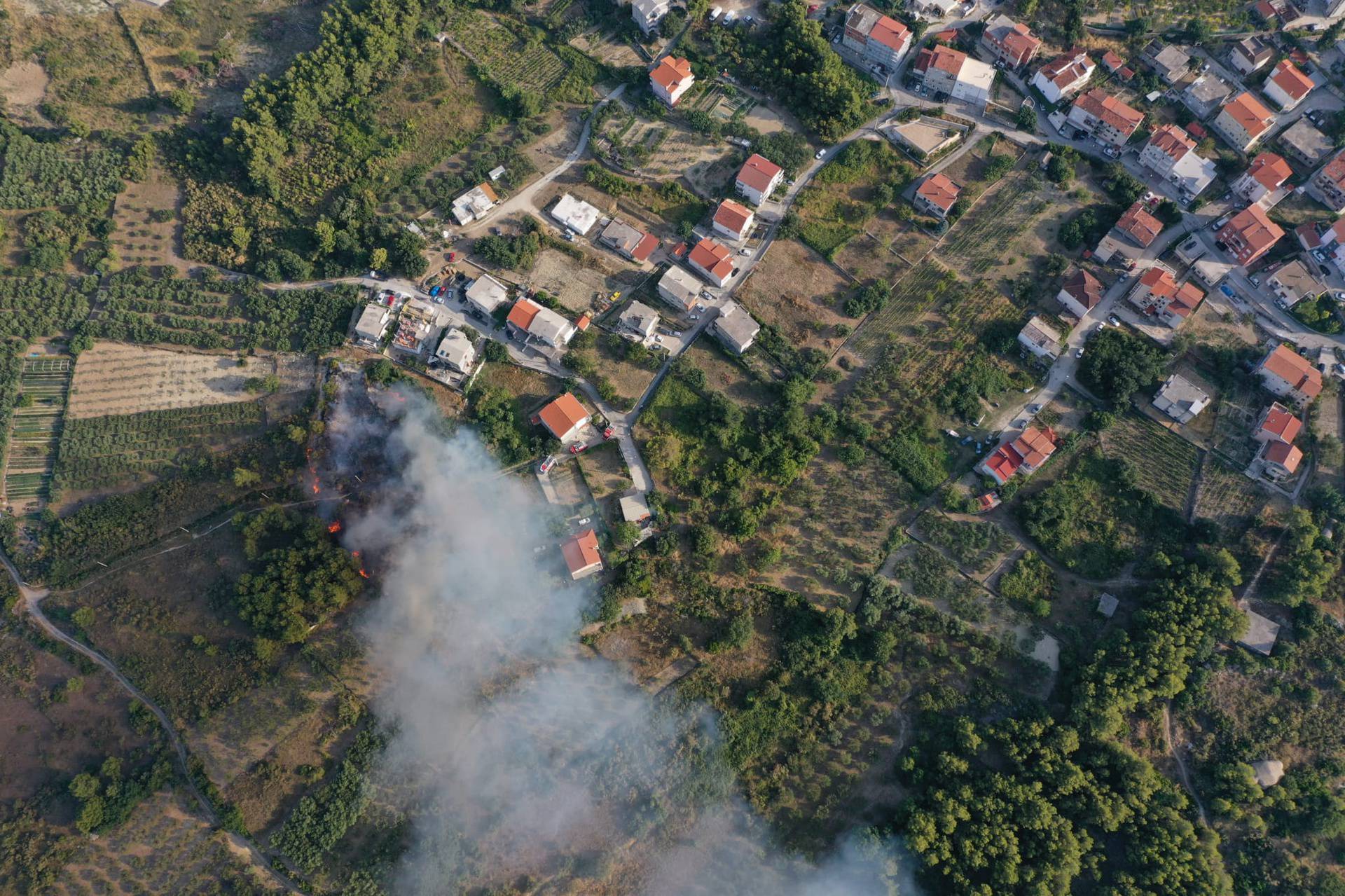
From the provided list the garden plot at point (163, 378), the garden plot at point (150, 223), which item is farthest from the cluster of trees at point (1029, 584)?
the garden plot at point (150, 223)

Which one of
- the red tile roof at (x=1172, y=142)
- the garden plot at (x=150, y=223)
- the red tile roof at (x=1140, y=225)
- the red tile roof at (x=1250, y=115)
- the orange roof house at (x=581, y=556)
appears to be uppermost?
the red tile roof at (x=1250, y=115)

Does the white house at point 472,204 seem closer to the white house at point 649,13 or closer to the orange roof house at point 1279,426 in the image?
the white house at point 649,13

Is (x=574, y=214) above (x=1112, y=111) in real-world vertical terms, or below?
below

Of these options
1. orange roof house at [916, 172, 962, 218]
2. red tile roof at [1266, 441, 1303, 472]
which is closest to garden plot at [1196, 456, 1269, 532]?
red tile roof at [1266, 441, 1303, 472]

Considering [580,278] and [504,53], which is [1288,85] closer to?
[580,278]

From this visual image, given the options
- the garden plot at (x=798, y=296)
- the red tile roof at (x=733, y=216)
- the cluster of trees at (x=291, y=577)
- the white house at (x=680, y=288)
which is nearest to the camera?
the cluster of trees at (x=291, y=577)

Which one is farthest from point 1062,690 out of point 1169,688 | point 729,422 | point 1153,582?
point 729,422

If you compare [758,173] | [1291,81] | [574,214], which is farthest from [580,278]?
[1291,81]
